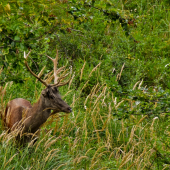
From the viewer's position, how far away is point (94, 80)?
6.77m

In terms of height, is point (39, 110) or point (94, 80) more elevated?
point (39, 110)

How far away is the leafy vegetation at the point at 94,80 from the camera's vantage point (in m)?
3.32

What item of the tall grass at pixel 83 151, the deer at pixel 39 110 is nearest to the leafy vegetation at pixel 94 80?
the tall grass at pixel 83 151

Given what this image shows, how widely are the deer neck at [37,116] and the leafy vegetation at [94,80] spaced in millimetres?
196

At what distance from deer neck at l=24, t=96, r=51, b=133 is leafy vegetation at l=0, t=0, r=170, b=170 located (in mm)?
196

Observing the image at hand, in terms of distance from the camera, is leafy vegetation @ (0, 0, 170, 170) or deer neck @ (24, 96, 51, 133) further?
deer neck @ (24, 96, 51, 133)

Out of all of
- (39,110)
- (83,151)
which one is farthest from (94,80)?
(39,110)

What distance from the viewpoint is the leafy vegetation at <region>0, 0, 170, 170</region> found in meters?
3.32

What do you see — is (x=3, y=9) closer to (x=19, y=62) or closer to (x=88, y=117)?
(x=19, y=62)

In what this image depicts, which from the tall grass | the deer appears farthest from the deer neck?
the tall grass

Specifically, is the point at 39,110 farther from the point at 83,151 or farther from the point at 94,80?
the point at 94,80

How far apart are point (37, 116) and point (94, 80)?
2.76 m

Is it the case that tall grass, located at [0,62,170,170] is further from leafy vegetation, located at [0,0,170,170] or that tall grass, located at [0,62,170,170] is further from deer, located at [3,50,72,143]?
deer, located at [3,50,72,143]

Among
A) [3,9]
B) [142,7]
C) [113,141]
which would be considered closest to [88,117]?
[113,141]
